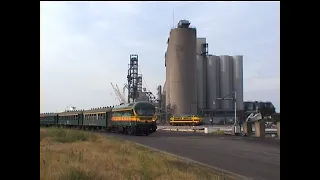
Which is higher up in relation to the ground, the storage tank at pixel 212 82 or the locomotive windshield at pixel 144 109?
the storage tank at pixel 212 82

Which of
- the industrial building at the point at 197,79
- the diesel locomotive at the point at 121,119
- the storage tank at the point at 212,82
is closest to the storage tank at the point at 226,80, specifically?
the industrial building at the point at 197,79

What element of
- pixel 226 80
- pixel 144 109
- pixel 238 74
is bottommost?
pixel 144 109

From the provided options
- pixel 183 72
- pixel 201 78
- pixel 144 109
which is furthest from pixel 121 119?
pixel 201 78

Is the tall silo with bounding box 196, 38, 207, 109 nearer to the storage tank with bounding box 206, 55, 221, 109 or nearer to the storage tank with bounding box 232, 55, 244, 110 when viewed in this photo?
the storage tank with bounding box 206, 55, 221, 109

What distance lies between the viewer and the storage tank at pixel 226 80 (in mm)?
109625

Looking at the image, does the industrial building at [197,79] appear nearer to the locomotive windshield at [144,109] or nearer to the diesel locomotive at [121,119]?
the diesel locomotive at [121,119]

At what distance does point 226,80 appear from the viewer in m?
111

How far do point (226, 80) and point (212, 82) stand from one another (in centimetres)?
414

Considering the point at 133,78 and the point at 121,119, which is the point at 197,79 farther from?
the point at 121,119

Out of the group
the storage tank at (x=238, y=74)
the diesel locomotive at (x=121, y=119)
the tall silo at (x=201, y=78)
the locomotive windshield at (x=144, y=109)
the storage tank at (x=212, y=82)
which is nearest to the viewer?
the locomotive windshield at (x=144, y=109)

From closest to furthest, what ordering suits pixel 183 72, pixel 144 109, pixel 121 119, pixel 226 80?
1. pixel 144 109
2. pixel 121 119
3. pixel 183 72
4. pixel 226 80

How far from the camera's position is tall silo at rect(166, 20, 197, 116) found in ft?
313

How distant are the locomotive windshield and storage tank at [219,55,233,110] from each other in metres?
71.8

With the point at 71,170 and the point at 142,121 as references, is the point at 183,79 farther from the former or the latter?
the point at 71,170
